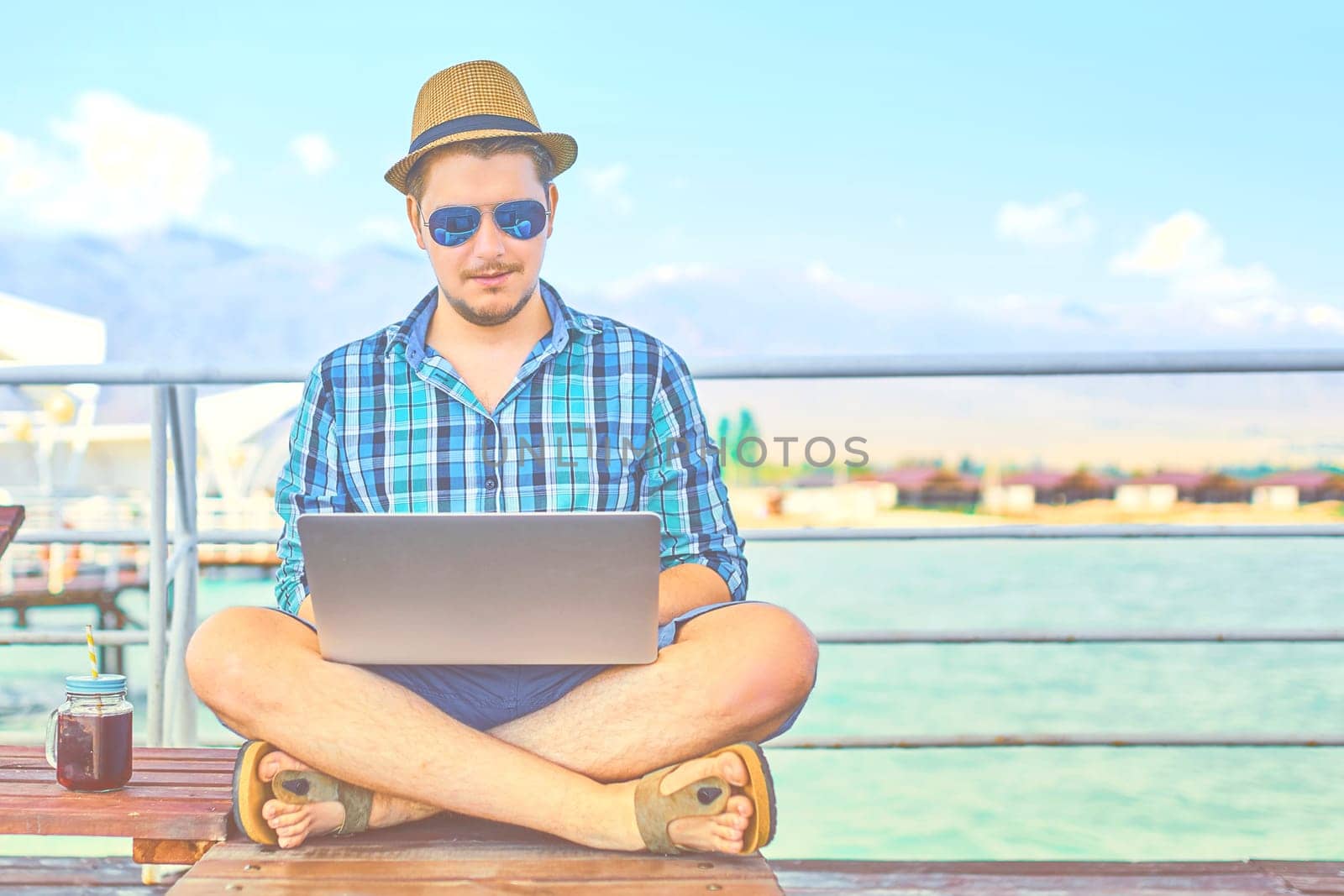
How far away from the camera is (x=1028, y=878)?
1832 millimetres

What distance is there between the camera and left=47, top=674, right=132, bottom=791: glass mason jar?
1.54m

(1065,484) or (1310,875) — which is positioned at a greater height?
(1065,484)

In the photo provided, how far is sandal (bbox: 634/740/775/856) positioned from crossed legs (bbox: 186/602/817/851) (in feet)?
0.12

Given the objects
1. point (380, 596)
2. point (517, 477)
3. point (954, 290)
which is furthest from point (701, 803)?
point (954, 290)

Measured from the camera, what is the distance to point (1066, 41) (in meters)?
26.5

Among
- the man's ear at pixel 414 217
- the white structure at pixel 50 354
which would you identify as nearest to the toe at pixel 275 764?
the man's ear at pixel 414 217

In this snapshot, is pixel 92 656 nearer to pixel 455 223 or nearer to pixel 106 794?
pixel 106 794

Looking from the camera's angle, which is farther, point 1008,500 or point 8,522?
point 1008,500

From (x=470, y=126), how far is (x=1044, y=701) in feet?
64.2

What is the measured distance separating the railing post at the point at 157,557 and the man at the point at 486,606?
663 millimetres

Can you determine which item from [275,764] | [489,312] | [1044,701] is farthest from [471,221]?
[1044,701]

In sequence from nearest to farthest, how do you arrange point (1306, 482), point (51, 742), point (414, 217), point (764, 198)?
point (51, 742), point (414, 217), point (1306, 482), point (764, 198)

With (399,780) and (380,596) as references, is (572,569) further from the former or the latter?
(399,780)

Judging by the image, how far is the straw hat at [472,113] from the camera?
1.72 m
